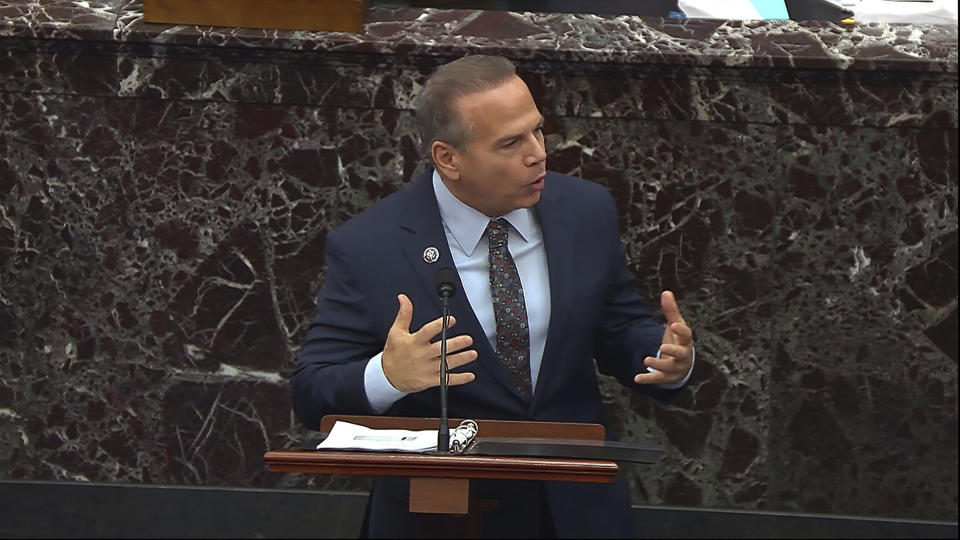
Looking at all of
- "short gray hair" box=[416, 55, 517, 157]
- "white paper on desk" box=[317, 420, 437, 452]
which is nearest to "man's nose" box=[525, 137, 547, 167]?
"short gray hair" box=[416, 55, 517, 157]

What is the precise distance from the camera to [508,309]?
120 inches

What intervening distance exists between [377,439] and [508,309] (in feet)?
1.96

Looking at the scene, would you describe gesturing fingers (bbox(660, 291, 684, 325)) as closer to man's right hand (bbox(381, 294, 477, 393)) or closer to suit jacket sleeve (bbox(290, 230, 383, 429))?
man's right hand (bbox(381, 294, 477, 393))

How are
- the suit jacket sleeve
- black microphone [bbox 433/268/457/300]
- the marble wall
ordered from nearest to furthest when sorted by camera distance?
black microphone [bbox 433/268/457/300], the suit jacket sleeve, the marble wall

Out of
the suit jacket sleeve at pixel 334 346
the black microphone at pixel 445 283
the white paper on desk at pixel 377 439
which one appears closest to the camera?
the white paper on desk at pixel 377 439

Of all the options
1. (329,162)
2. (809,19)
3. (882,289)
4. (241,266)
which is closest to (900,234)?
(882,289)

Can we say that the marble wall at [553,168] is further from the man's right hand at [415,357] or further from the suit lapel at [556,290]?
the man's right hand at [415,357]

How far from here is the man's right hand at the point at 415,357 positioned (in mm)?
2670

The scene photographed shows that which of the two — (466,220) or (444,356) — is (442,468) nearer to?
(444,356)

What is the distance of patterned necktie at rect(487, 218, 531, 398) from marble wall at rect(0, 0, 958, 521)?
78 centimetres

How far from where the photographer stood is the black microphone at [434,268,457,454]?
2.53m

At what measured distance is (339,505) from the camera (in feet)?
13.4

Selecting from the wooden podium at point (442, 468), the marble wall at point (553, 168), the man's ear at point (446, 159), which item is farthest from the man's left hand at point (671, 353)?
the marble wall at point (553, 168)

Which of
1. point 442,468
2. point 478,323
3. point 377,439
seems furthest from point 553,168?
point 442,468
